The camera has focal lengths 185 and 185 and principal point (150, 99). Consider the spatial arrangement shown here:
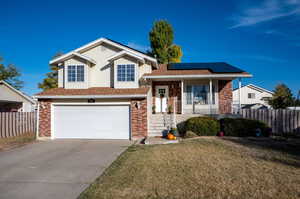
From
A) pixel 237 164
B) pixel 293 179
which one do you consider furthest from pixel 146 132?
pixel 293 179

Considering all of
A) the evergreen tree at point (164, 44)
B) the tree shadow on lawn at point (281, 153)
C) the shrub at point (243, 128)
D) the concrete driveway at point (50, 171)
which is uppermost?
the evergreen tree at point (164, 44)

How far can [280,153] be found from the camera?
23.2 feet

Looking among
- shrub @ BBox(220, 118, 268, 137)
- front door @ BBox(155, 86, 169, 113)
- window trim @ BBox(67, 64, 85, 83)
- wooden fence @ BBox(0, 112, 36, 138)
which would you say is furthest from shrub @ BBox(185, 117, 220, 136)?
wooden fence @ BBox(0, 112, 36, 138)

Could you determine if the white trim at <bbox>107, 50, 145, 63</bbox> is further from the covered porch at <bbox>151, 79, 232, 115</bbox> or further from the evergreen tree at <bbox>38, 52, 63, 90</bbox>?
the evergreen tree at <bbox>38, 52, 63, 90</bbox>

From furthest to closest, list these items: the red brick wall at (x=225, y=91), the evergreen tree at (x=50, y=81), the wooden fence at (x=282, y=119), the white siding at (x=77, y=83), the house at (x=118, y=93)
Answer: the evergreen tree at (x=50, y=81), the red brick wall at (x=225, y=91), the white siding at (x=77, y=83), the wooden fence at (x=282, y=119), the house at (x=118, y=93)

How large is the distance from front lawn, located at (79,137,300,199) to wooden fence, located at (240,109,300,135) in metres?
6.15

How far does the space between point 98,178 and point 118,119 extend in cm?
649

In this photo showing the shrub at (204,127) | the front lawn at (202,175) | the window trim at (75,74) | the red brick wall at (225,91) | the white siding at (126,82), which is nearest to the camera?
the front lawn at (202,175)

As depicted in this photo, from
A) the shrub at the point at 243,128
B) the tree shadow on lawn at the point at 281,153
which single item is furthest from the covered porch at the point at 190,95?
the tree shadow on lawn at the point at 281,153

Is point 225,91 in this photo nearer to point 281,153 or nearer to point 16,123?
point 281,153

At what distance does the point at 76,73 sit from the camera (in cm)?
1314

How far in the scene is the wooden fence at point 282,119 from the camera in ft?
40.9

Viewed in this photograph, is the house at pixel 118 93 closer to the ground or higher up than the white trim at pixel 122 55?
closer to the ground

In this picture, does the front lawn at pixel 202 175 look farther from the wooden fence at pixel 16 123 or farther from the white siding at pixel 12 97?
the white siding at pixel 12 97
